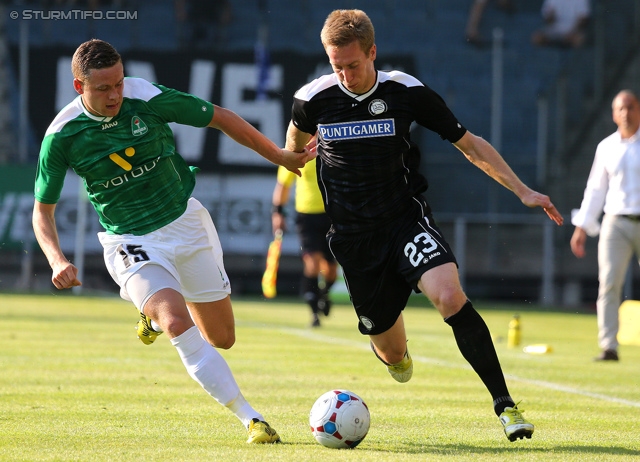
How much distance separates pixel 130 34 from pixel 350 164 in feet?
66.4

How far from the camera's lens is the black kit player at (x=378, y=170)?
5996mm

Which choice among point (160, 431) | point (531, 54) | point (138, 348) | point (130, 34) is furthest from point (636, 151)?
point (130, 34)

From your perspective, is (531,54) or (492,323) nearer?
(492,323)

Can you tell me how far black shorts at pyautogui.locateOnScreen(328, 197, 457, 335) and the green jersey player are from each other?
2.05 feet

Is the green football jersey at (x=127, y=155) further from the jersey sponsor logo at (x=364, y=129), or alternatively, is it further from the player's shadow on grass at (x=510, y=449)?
the player's shadow on grass at (x=510, y=449)

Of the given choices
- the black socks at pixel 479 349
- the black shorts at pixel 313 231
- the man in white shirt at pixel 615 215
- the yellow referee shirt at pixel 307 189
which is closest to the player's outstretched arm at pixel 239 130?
the black socks at pixel 479 349

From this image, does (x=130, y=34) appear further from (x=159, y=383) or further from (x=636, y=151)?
(x=159, y=383)

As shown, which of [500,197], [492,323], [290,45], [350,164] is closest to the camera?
[350,164]

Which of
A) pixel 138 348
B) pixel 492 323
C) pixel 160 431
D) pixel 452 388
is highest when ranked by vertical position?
pixel 160 431

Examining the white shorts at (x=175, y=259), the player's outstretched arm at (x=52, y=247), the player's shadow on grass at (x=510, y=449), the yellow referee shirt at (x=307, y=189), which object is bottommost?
the yellow referee shirt at (x=307, y=189)

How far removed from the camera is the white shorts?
6062mm

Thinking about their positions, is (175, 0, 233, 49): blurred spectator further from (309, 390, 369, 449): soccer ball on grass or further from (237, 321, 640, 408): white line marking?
(309, 390, 369, 449): soccer ball on grass

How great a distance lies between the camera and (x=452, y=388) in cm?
847

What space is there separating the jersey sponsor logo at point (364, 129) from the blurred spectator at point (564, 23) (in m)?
19.8
